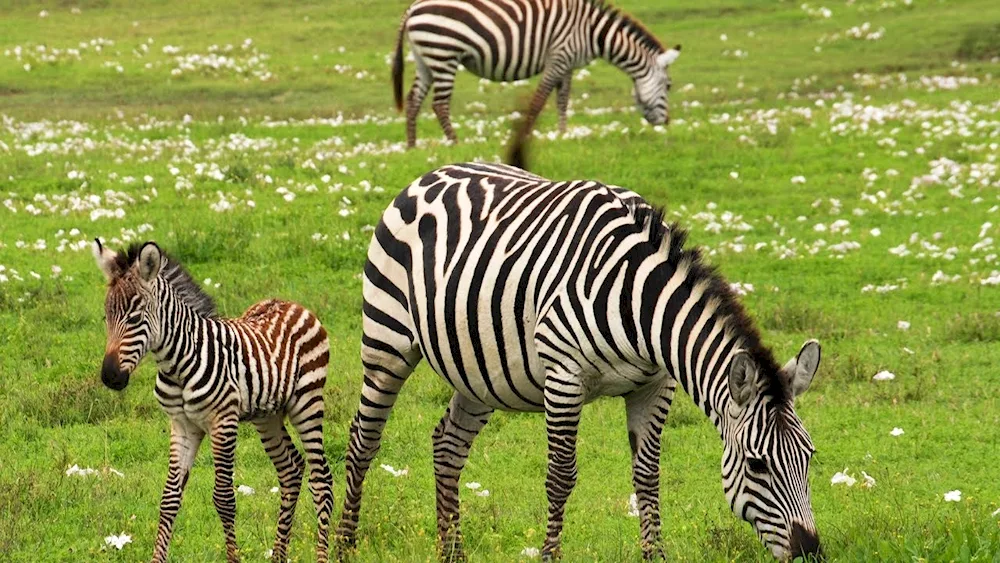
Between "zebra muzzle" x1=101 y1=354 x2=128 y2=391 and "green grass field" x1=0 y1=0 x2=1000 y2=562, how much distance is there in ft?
4.24

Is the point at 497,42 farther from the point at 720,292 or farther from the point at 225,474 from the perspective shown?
the point at 720,292

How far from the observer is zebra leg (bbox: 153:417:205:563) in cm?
834

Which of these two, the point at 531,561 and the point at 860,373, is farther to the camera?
the point at 860,373

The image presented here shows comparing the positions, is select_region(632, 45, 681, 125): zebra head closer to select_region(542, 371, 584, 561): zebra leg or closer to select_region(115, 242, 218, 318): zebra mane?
select_region(115, 242, 218, 318): zebra mane

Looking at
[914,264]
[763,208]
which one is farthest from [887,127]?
[914,264]

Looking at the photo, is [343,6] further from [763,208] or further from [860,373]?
[860,373]

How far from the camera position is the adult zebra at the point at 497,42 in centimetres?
2225

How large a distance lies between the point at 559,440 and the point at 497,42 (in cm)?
1537

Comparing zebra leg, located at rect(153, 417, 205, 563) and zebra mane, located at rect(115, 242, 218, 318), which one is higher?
zebra mane, located at rect(115, 242, 218, 318)

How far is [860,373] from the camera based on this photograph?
12234mm

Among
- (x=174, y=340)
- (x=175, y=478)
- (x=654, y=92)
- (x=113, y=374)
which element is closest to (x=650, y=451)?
(x=175, y=478)

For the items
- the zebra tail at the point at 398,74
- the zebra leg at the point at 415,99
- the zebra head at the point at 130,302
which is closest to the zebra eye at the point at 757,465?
the zebra head at the point at 130,302

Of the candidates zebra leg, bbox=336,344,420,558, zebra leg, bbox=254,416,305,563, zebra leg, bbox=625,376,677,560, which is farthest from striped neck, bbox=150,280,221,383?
zebra leg, bbox=625,376,677,560

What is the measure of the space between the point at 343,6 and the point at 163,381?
33731 mm
